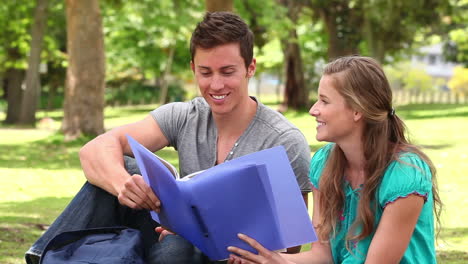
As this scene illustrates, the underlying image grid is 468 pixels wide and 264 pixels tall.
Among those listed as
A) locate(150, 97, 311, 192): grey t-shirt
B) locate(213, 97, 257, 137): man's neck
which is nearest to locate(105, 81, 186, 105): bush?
locate(150, 97, 311, 192): grey t-shirt

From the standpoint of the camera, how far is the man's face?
3.92 metres

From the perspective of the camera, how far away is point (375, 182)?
3189 millimetres

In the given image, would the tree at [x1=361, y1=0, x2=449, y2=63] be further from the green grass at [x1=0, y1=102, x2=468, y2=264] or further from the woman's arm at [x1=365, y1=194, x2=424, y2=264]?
the woman's arm at [x1=365, y1=194, x2=424, y2=264]

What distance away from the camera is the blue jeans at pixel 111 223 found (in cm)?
345

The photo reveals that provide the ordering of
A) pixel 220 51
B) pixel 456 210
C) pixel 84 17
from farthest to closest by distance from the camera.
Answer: pixel 84 17 < pixel 456 210 < pixel 220 51

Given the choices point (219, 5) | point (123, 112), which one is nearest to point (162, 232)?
point (219, 5)

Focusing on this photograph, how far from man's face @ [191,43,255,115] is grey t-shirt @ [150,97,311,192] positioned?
164 mm

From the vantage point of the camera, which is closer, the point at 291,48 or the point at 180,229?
the point at 180,229

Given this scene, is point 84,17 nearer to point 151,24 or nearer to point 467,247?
point 467,247

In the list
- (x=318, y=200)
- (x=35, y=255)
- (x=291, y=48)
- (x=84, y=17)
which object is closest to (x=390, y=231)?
(x=318, y=200)

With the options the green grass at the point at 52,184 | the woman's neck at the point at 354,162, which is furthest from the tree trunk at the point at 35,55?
the woman's neck at the point at 354,162

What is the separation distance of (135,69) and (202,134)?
51.1 meters

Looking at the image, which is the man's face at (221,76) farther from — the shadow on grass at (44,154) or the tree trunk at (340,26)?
the tree trunk at (340,26)

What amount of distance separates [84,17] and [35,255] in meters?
13.9
